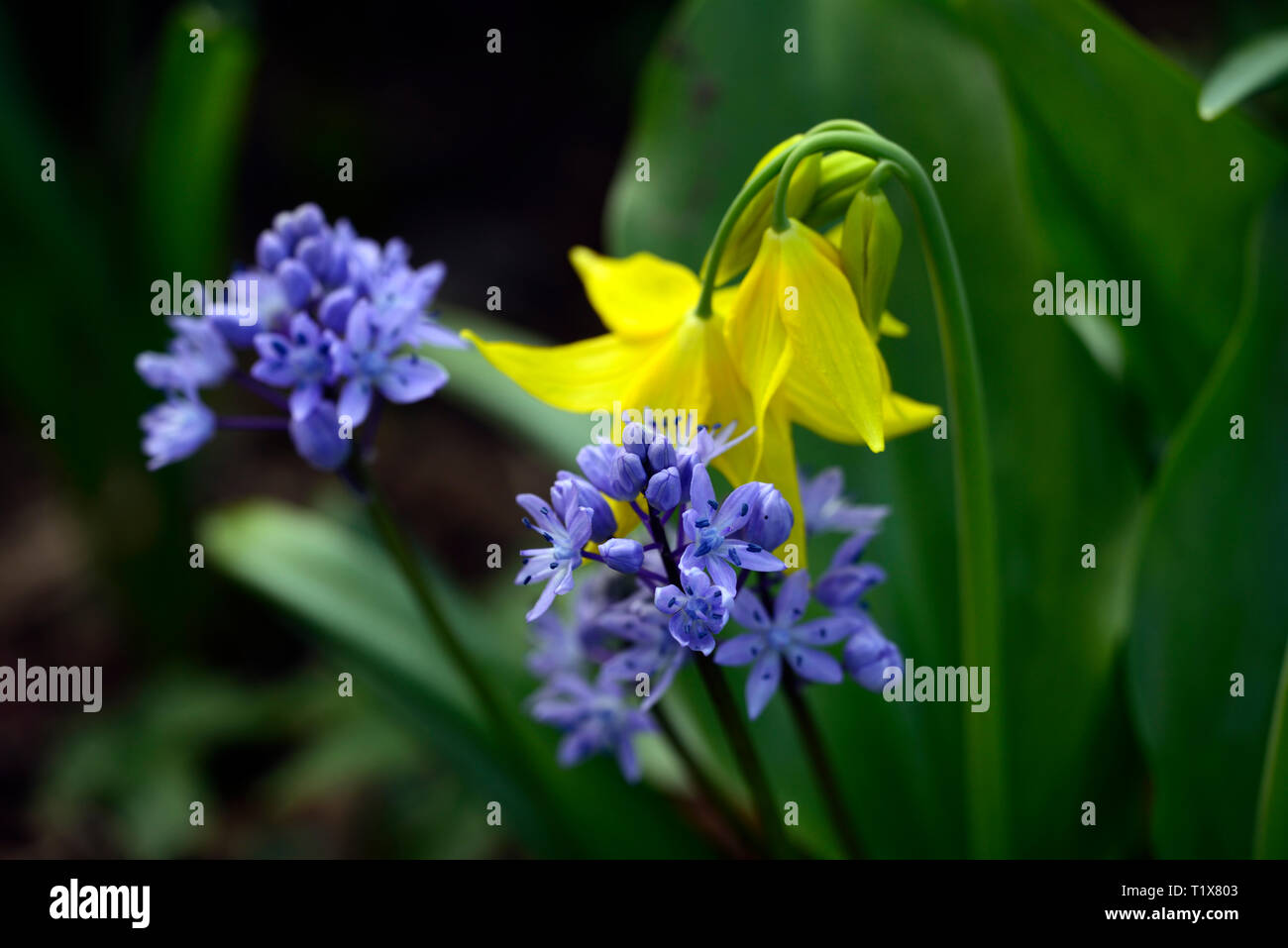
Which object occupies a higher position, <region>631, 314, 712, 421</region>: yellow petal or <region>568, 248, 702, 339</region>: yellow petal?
<region>568, 248, 702, 339</region>: yellow petal

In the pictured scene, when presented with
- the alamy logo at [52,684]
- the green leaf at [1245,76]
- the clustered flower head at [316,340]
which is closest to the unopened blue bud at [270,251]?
the clustered flower head at [316,340]

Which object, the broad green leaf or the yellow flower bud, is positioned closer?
the yellow flower bud

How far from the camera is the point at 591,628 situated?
0.98 meters

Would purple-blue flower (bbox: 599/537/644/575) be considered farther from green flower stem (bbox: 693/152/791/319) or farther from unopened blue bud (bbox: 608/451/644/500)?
green flower stem (bbox: 693/152/791/319)

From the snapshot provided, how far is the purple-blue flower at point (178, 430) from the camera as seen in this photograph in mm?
999

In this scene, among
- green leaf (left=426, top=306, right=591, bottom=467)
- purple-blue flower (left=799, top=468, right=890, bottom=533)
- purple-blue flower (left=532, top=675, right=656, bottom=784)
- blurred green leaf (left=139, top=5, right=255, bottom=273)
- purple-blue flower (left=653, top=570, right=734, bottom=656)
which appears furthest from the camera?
blurred green leaf (left=139, top=5, right=255, bottom=273)

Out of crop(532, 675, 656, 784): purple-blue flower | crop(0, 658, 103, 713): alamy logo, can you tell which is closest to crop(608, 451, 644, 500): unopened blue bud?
crop(532, 675, 656, 784): purple-blue flower

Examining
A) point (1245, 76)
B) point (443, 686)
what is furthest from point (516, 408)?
point (1245, 76)

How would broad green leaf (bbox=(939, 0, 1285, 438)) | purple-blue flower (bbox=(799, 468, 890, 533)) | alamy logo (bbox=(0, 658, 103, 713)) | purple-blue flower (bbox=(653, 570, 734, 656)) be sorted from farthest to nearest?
alamy logo (bbox=(0, 658, 103, 713)), broad green leaf (bbox=(939, 0, 1285, 438)), purple-blue flower (bbox=(799, 468, 890, 533)), purple-blue flower (bbox=(653, 570, 734, 656))

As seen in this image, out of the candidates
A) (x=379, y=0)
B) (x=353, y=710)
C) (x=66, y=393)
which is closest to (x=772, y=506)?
(x=353, y=710)

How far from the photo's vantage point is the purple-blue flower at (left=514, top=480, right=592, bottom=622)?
75cm

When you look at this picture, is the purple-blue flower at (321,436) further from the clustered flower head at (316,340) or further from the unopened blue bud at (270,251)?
the unopened blue bud at (270,251)
